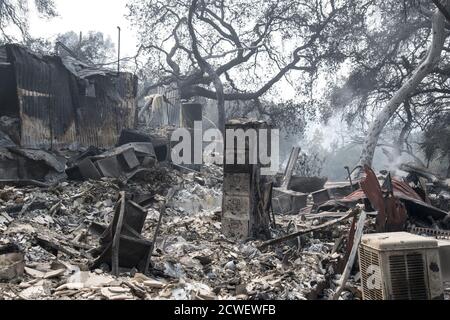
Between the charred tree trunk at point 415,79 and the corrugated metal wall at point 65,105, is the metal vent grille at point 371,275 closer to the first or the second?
the corrugated metal wall at point 65,105

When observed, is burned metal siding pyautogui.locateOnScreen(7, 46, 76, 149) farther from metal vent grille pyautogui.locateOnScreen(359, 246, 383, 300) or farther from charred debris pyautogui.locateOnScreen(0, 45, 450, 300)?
metal vent grille pyautogui.locateOnScreen(359, 246, 383, 300)

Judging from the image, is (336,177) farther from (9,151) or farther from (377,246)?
(377,246)

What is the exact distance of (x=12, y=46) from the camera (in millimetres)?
11406

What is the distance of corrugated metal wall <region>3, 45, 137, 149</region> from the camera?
1167 centimetres

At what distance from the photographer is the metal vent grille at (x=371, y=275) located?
A: 159 inches

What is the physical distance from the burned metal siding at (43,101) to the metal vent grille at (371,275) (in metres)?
10.3

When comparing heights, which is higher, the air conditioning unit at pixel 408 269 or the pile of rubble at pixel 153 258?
the air conditioning unit at pixel 408 269

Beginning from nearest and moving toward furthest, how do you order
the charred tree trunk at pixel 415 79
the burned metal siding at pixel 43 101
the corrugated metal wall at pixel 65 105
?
1. the burned metal siding at pixel 43 101
2. the corrugated metal wall at pixel 65 105
3. the charred tree trunk at pixel 415 79

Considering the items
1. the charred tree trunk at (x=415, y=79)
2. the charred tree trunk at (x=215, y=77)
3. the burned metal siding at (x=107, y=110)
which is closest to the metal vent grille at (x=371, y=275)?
the charred tree trunk at (x=415, y=79)

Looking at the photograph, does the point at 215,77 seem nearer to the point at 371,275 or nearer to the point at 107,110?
the point at 107,110

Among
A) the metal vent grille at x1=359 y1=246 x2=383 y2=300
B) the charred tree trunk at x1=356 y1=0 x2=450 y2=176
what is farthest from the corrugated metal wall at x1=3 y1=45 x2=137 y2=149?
the metal vent grille at x1=359 y1=246 x2=383 y2=300
